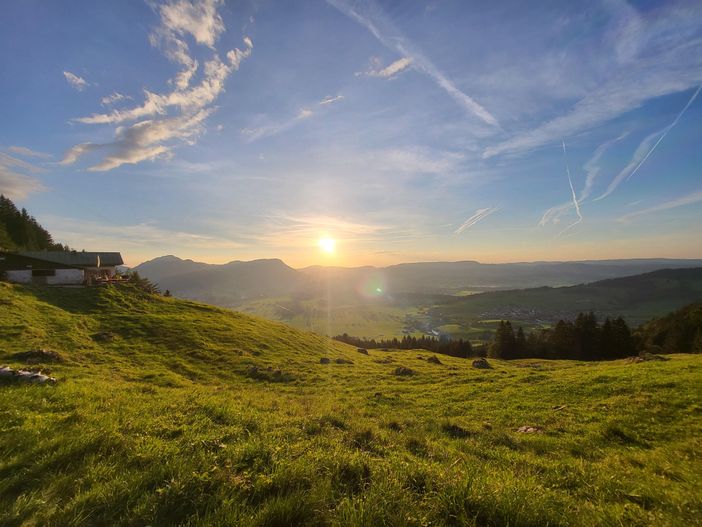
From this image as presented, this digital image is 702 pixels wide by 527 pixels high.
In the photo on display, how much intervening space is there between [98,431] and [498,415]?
17693 mm

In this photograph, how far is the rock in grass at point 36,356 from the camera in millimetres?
18641

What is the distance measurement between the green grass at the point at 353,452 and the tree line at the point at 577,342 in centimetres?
5160

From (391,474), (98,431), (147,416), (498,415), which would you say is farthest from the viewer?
(498,415)

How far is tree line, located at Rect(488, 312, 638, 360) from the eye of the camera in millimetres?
63156

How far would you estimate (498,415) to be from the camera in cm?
1662

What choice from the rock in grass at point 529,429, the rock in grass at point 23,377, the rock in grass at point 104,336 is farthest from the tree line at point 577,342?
the rock in grass at point 23,377

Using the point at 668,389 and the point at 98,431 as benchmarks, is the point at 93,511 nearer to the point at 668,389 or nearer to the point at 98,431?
the point at 98,431

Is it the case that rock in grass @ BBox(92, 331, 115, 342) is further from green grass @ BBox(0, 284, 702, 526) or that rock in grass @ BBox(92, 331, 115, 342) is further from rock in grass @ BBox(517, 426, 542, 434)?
rock in grass @ BBox(517, 426, 542, 434)

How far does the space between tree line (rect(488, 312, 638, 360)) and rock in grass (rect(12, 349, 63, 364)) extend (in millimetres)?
81046

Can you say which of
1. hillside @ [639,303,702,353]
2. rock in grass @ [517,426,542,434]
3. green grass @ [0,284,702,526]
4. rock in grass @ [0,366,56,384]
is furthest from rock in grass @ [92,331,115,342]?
hillside @ [639,303,702,353]

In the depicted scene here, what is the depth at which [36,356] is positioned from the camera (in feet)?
63.5

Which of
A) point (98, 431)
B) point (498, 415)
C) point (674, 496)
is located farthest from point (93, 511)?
point (498, 415)

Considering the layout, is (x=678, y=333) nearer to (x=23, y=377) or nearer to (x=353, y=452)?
(x=353, y=452)

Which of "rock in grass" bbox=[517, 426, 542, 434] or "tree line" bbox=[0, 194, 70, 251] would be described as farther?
"tree line" bbox=[0, 194, 70, 251]
